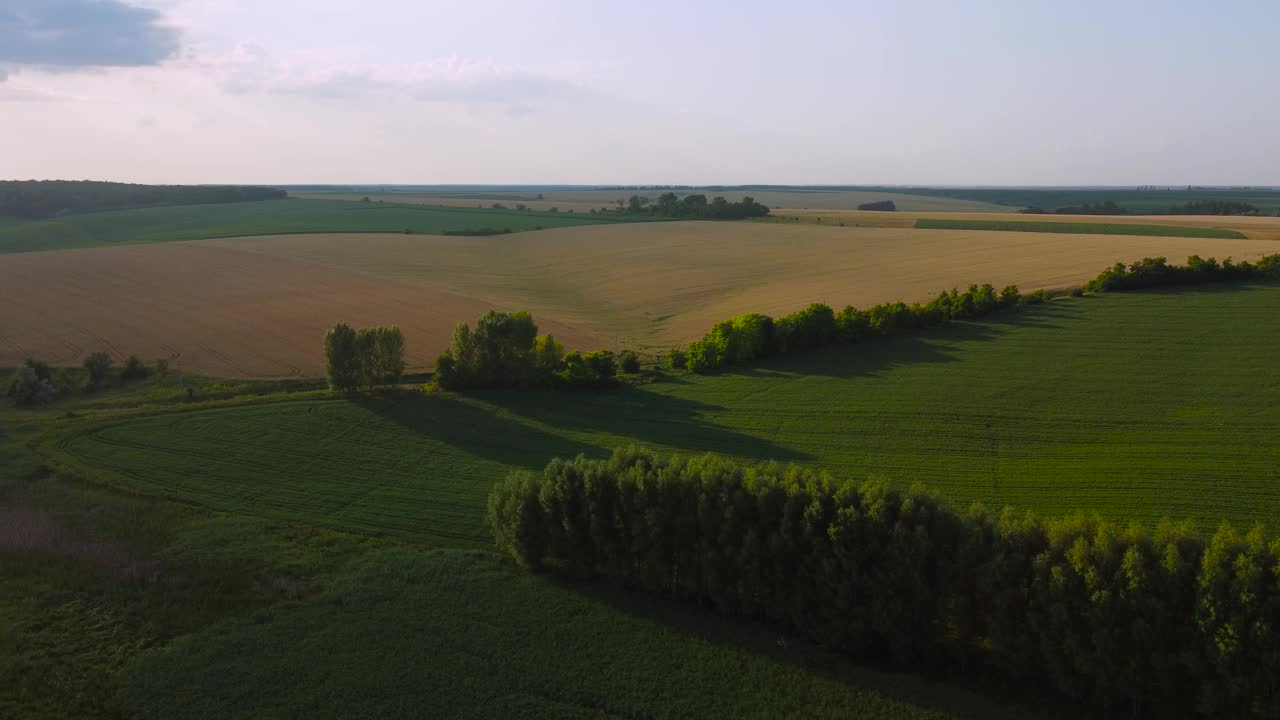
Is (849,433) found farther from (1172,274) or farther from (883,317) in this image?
(1172,274)

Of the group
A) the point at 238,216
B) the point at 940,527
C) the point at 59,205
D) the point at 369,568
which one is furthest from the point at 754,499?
the point at 59,205

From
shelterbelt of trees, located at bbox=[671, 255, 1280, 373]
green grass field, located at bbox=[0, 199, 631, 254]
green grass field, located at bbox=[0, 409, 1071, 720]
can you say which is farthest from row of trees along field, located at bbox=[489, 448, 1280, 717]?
green grass field, located at bbox=[0, 199, 631, 254]

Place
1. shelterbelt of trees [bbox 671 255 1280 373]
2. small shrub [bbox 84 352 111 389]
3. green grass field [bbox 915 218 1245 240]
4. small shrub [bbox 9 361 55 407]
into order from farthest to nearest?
green grass field [bbox 915 218 1245 240] < shelterbelt of trees [bbox 671 255 1280 373] < small shrub [bbox 84 352 111 389] < small shrub [bbox 9 361 55 407]

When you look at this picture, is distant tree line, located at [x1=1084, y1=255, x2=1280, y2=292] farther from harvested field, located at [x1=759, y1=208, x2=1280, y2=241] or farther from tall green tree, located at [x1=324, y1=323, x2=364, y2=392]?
tall green tree, located at [x1=324, y1=323, x2=364, y2=392]

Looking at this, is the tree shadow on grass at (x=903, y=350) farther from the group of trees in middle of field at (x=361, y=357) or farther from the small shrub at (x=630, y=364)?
the group of trees in middle of field at (x=361, y=357)

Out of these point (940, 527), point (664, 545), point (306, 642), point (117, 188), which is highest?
point (117, 188)

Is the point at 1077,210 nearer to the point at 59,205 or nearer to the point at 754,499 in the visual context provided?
the point at 754,499
